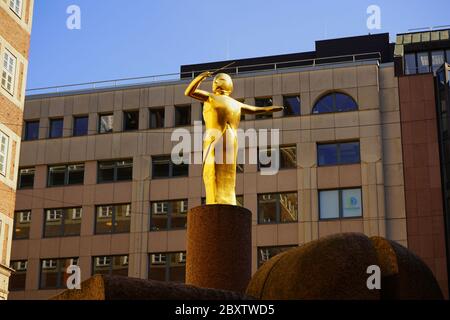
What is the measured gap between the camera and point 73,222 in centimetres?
4741

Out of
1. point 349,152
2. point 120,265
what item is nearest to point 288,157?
point 349,152

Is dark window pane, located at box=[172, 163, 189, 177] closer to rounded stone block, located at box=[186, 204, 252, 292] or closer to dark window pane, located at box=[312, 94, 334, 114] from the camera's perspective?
dark window pane, located at box=[312, 94, 334, 114]

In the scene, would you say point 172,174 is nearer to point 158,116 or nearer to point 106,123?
point 158,116

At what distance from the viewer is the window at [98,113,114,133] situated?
48.9 meters

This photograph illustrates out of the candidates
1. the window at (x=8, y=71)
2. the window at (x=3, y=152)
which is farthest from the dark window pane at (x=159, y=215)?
the window at (x=8, y=71)

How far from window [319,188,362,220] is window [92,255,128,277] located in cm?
1112

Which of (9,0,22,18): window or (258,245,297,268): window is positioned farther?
(258,245,297,268): window

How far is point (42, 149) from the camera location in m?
49.4

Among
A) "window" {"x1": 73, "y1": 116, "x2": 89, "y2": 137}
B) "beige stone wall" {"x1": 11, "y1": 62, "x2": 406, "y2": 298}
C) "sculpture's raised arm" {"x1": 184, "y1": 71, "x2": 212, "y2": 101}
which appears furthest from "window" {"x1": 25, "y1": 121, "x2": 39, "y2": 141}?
"sculpture's raised arm" {"x1": 184, "y1": 71, "x2": 212, "y2": 101}

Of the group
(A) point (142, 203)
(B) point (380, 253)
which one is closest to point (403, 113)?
(A) point (142, 203)

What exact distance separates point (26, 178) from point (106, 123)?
5.76m

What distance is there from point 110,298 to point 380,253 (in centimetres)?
394

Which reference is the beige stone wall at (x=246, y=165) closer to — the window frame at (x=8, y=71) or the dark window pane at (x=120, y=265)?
the dark window pane at (x=120, y=265)

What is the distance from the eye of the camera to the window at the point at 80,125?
49166 mm
